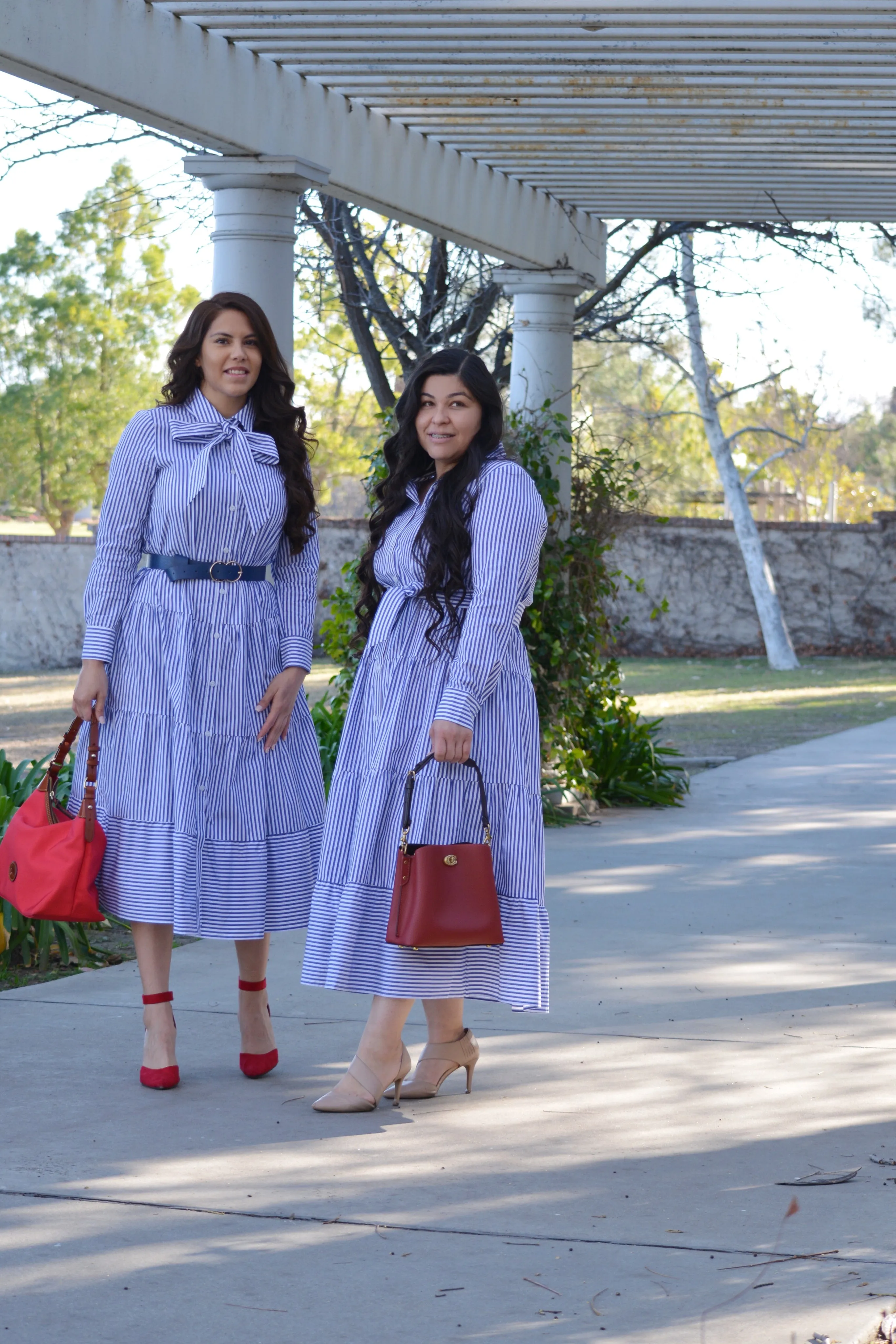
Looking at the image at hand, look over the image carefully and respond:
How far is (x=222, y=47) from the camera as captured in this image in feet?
19.1

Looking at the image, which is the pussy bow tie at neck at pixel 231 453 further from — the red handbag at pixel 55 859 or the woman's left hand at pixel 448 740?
the woman's left hand at pixel 448 740

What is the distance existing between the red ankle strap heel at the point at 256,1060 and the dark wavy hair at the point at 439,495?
0.96 metres

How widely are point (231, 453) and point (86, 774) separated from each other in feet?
2.95

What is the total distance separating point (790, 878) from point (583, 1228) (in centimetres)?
402

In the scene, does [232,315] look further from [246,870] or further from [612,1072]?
[612,1072]

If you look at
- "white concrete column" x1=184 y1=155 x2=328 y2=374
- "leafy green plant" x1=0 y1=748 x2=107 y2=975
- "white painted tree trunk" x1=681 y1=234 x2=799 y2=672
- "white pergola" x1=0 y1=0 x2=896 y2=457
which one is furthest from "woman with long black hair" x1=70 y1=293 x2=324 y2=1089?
"white painted tree trunk" x1=681 y1=234 x2=799 y2=672

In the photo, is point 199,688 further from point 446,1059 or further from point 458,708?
point 446,1059

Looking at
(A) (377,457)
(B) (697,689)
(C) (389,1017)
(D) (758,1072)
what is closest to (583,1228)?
(C) (389,1017)

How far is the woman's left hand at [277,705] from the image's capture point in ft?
13.4

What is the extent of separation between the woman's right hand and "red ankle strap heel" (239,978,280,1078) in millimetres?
797

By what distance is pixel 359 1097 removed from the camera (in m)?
3.83

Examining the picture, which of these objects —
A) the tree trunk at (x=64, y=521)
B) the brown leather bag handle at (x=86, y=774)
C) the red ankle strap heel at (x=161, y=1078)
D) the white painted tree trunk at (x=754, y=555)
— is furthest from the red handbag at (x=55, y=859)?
the tree trunk at (x=64, y=521)

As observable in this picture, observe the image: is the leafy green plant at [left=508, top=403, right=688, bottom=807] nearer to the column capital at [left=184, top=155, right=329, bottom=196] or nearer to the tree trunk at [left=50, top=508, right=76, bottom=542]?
the column capital at [left=184, top=155, right=329, bottom=196]

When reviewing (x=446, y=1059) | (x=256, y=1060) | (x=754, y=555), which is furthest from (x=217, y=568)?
(x=754, y=555)
